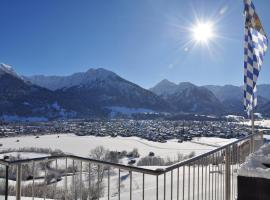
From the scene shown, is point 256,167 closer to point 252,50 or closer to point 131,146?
point 252,50

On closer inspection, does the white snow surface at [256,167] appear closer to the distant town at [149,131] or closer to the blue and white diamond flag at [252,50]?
the blue and white diamond flag at [252,50]

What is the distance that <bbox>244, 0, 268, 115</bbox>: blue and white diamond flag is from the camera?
653 centimetres

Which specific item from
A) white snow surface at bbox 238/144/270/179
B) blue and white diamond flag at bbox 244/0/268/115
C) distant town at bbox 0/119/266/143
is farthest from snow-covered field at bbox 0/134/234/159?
white snow surface at bbox 238/144/270/179

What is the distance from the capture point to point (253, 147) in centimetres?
705

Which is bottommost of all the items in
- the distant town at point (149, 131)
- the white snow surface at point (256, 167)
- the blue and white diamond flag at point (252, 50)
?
the distant town at point (149, 131)

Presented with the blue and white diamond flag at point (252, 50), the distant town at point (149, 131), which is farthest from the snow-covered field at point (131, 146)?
the blue and white diamond flag at point (252, 50)

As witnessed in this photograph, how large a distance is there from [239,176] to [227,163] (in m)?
1.50

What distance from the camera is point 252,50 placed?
6.58 metres

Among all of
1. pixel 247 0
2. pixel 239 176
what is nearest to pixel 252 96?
pixel 247 0

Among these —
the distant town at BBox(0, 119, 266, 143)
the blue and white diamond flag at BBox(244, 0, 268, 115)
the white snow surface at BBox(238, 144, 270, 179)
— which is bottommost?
the distant town at BBox(0, 119, 266, 143)

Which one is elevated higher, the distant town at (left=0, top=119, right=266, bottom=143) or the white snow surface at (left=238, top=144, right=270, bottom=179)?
the white snow surface at (left=238, top=144, right=270, bottom=179)

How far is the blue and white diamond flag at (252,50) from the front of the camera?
6.53 metres

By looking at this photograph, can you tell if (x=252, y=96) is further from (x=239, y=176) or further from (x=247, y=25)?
(x=239, y=176)

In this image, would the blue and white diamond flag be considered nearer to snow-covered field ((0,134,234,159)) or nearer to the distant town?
snow-covered field ((0,134,234,159))
